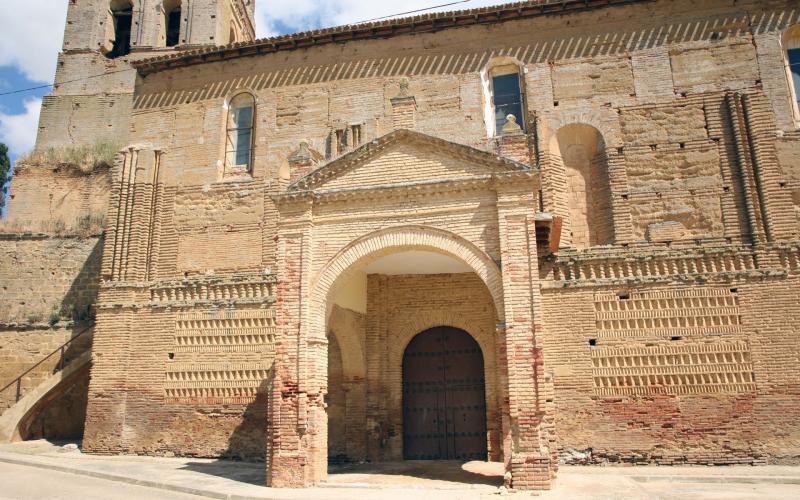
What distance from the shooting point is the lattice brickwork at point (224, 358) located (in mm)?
14820

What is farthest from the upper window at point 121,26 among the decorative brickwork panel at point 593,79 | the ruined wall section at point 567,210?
the decorative brickwork panel at point 593,79

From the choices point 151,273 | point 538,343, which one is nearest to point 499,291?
point 538,343

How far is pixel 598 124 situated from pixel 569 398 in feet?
22.4

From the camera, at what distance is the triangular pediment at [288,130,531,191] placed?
10.9m

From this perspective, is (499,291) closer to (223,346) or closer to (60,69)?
(223,346)

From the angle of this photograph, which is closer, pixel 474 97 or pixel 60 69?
pixel 474 97

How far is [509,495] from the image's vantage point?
905 centimetres

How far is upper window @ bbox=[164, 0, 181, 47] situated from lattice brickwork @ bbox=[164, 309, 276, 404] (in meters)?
21.9

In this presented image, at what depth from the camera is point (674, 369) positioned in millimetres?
12781

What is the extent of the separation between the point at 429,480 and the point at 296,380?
2.98 meters

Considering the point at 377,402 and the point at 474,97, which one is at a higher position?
the point at 474,97

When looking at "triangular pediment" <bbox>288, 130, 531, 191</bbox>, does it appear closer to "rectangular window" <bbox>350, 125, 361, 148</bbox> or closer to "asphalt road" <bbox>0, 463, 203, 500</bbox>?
"rectangular window" <bbox>350, 125, 361, 148</bbox>

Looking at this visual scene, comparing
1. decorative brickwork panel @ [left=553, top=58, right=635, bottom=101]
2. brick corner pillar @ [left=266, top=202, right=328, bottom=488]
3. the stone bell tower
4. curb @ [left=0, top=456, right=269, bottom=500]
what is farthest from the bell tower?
brick corner pillar @ [left=266, top=202, right=328, bottom=488]

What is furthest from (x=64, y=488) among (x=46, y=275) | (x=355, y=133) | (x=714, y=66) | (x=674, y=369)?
(x=714, y=66)
